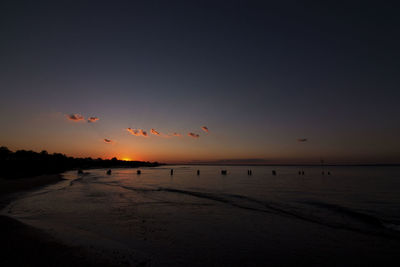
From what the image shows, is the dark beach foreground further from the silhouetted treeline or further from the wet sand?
the silhouetted treeline

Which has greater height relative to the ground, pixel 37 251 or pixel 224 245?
pixel 37 251

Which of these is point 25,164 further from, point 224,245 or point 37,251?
point 224,245

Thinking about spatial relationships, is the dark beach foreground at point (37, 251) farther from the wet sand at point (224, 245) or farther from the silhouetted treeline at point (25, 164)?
Result: the silhouetted treeline at point (25, 164)

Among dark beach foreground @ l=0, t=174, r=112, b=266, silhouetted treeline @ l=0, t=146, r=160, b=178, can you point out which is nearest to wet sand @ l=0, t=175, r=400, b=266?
dark beach foreground @ l=0, t=174, r=112, b=266

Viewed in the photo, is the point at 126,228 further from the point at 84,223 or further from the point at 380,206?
the point at 380,206

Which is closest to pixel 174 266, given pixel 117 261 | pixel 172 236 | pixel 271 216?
pixel 117 261

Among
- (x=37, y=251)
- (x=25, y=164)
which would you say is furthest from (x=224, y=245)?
(x=25, y=164)

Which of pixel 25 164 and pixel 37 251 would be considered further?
pixel 25 164

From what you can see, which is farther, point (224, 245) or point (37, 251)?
point (224, 245)

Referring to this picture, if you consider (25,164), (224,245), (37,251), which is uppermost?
(25,164)

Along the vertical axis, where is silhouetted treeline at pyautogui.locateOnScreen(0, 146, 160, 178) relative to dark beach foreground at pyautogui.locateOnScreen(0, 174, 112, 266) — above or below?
above

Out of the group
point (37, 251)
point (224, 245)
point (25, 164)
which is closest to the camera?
point (37, 251)

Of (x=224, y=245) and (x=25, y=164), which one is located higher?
(x=25, y=164)

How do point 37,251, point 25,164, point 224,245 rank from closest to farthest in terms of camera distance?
point 37,251 → point 224,245 → point 25,164
